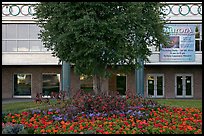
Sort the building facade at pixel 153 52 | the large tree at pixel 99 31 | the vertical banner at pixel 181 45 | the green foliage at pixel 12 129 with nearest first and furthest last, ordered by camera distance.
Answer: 1. the green foliage at pixel 12 129
2. the large tree at pixel 99 31
3. the building facade at pixel 153 52
4. the vertical banner at pixel 181 45

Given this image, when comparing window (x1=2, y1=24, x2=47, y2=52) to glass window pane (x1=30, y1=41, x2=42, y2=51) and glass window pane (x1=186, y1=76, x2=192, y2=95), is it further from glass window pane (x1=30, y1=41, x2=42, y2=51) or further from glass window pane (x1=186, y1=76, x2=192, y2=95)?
glass window pane (x1=186, y1=76, x2=192, y2=95)

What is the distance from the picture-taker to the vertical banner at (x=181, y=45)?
2689 cm

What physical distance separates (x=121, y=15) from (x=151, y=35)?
58.5 inches

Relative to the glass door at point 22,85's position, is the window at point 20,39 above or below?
above

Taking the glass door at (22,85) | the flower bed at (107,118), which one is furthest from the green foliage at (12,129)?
the glass door at (22,85)

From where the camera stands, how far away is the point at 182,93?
96.8 ft

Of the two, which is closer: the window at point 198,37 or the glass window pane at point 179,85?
the window at point 198,37

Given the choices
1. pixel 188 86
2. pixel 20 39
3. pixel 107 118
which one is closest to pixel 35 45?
pixel 20 39

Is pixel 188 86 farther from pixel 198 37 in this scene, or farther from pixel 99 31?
pixel 99 31

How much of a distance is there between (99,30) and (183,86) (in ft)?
65.7

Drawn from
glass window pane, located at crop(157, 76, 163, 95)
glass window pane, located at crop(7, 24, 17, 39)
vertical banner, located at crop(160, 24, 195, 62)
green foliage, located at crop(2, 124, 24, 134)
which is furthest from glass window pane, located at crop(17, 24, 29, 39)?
green foliage, located at crop(2, 124, 24, 134)

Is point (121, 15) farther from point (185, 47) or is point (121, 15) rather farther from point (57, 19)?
point (185, 47)

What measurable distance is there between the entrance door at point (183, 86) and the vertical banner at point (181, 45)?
292 cm

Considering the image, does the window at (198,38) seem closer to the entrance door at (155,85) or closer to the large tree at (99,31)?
the entrance door at (155,85)
